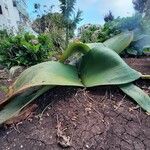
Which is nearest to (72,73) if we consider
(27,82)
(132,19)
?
(27,82)

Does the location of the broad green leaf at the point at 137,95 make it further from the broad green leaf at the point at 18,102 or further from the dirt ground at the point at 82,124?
the broad green leaf at the point at 18,102

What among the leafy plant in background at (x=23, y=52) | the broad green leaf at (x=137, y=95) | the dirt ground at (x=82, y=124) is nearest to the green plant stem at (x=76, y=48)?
the dirt ground at (x=82, y=124)

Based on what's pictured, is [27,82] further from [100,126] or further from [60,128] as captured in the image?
[100,126]

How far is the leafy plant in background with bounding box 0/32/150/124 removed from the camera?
214 cm

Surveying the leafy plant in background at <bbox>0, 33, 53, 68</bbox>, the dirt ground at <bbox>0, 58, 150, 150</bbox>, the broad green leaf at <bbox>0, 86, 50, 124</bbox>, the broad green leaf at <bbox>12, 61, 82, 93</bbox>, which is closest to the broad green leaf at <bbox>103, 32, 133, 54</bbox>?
the broad green leaf at <bbox>12, 61, 82, 93</bbox>

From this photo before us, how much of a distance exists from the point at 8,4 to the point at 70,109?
65.5 feet

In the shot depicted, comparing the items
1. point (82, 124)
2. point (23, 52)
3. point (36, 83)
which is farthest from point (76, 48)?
point (23, 52)

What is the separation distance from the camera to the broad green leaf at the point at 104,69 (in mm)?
2225

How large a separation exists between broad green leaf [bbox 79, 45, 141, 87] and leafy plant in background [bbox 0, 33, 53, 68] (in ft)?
9.19

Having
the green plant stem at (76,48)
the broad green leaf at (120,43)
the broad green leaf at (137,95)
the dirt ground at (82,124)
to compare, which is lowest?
the dirt ground at (82,124)

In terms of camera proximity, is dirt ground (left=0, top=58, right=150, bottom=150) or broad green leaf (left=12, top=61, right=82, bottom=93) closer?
dirt ground (left=0, top=58, right=150, bottom=150)

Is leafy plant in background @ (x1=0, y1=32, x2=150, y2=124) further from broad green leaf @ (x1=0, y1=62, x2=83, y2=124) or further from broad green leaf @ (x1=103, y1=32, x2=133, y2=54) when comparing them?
broad green leaf @ (x1=103, y1=32, x2=133, y2=54)

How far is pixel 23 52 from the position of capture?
532cm

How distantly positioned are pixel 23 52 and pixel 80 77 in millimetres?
3044
